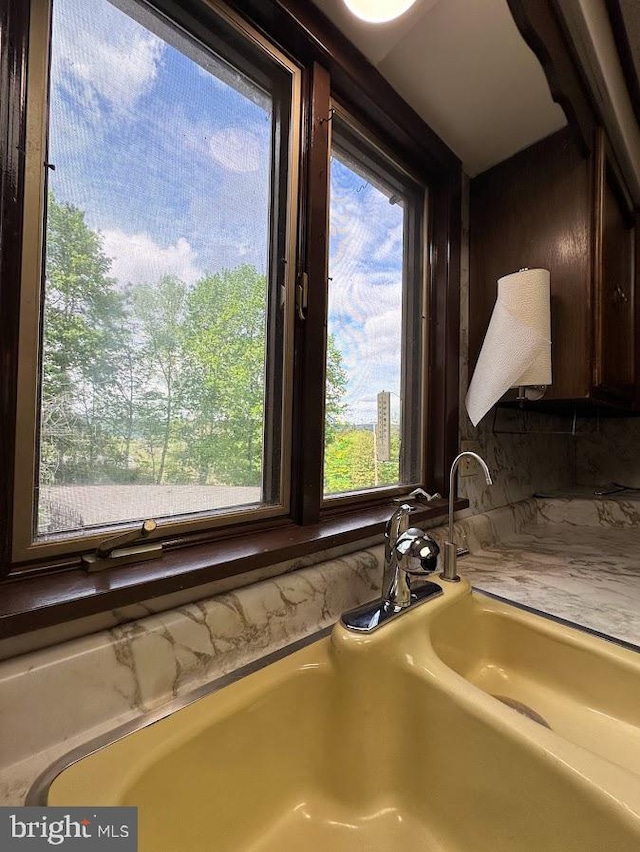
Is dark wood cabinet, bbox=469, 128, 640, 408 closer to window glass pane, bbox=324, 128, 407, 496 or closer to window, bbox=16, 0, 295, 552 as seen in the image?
window glass pane, bbox=324, 128, 407, 496

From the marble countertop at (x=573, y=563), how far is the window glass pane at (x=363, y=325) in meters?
0.38

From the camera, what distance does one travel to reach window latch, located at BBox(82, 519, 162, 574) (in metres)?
0.55

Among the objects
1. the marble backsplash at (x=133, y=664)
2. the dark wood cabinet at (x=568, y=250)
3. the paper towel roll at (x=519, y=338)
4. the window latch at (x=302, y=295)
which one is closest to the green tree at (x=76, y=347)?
the marble backsplash at (x=133, y=664)

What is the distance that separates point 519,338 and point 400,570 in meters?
0.76

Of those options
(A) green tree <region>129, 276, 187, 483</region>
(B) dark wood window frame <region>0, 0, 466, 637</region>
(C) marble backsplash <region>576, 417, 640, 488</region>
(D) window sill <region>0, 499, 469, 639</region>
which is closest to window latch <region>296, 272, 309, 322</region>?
(B) dark wood window frame <region>0, 0, 466, 637</region>

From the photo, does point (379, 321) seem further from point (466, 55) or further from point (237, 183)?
point (466, 55)

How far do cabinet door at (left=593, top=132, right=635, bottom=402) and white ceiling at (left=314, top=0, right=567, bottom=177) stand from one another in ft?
0.79

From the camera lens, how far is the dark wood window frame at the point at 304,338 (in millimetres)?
506

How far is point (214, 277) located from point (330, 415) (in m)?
0.43

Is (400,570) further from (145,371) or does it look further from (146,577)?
(145,371)

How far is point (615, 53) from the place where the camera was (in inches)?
38.9

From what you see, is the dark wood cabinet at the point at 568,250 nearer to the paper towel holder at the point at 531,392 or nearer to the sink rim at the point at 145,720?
the paper towel holder at the point at 531,392

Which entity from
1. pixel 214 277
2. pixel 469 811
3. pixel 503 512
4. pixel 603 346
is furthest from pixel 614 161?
pixel 469 811

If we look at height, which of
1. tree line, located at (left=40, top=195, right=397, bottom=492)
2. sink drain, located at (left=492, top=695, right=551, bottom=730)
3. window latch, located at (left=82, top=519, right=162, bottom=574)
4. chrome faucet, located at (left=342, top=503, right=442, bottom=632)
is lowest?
sink drain, located at (left=492, top=695, right=551, bottom=730)
